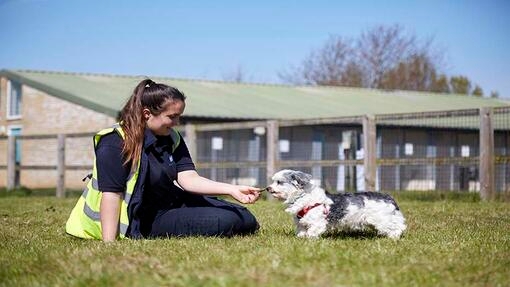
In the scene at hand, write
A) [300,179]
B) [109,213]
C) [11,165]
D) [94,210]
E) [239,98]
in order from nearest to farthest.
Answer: [109,213], [94,210], [300,179], [11,165], [239,98]

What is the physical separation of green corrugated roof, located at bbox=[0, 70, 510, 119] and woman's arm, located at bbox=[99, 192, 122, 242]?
17695 mm

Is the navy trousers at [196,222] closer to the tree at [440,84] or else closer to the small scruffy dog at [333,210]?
the small scruffy dog at [333,210]

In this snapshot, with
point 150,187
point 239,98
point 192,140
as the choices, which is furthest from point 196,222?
point 239,98

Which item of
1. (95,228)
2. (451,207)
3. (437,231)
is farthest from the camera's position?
(451,207)

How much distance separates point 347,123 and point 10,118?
61.0 ft

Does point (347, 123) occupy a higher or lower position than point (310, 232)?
higher

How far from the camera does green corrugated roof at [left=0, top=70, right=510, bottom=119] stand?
86.8 ft

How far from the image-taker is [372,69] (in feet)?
188

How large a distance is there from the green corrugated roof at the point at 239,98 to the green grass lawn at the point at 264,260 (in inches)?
707

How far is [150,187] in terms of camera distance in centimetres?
734

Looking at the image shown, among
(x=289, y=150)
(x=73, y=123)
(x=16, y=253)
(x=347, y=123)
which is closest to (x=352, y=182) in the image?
(x=347, y=123)

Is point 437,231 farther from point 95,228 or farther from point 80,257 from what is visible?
point 80,257

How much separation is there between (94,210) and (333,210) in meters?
2.25

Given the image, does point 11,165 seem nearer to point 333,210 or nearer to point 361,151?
point 361,151
